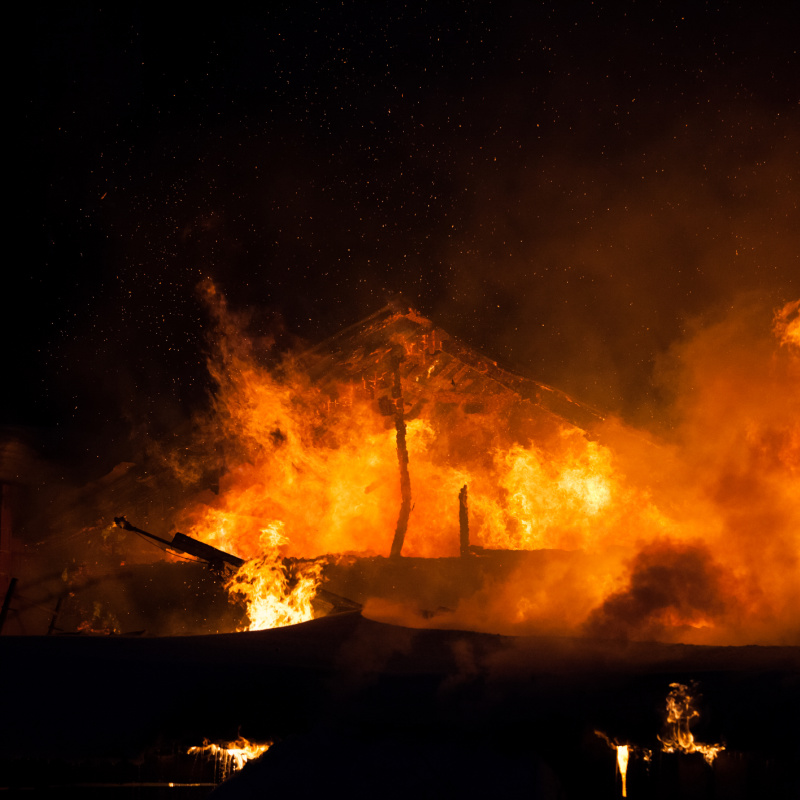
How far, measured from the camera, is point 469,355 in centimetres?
1277

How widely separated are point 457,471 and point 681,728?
8340 millimetres

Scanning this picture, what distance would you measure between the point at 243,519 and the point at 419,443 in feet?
13.1

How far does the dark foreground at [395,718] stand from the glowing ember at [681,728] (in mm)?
58

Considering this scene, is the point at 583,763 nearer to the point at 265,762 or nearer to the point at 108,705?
the point at 265,762

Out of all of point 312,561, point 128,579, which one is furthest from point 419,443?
point 128,579

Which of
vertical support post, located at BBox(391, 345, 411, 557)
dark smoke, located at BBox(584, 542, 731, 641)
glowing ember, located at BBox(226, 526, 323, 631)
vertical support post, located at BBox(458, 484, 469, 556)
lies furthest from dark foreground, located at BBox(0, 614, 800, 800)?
vertical support post, located at BBox(391, 345, 411, 557)

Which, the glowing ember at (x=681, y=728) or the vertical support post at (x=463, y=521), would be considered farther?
the vertical support post at (x=463, y=521)

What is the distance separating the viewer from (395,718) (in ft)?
14.7

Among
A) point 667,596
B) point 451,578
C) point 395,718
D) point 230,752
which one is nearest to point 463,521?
point 451,578

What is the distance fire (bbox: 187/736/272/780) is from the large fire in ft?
16.7

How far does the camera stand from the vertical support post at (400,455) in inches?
460

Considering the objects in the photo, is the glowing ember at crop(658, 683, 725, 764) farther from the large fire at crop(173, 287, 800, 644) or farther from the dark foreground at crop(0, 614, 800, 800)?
the large fire at crop(173, 287, 800, 644)

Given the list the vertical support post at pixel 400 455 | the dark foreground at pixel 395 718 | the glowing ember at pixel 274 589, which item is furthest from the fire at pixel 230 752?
the vertical support post at pixel 400 455

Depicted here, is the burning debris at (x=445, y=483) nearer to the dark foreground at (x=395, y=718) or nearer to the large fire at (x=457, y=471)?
the large fire at (x=457, y=471)
